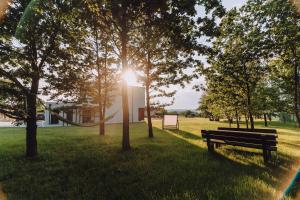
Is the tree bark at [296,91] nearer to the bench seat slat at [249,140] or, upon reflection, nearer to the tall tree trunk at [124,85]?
the bench seat slat at [249,140]

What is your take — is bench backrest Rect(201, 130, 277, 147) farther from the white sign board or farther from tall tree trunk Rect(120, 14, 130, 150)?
the white sign board

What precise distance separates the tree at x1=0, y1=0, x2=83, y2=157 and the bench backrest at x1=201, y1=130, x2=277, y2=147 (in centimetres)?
713

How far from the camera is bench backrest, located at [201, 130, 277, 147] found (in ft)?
23.8

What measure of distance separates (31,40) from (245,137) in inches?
355

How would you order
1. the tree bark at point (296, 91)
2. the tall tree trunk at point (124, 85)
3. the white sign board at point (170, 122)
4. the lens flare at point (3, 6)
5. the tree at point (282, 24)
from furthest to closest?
the white sign board at point (170, 122) < the tree bark at point (296, 91) < the tree at point (282, 24) < the tall tree trunk at point (124, 85) < the lens flare at point (3, 6)

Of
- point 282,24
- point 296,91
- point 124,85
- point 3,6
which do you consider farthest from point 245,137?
point 3,6

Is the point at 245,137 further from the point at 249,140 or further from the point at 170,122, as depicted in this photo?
the point at 170,122

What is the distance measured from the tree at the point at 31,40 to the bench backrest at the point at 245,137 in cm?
713

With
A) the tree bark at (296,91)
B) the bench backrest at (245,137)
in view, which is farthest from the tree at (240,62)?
the bench backrest at (245,137)

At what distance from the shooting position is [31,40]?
805 centimetres

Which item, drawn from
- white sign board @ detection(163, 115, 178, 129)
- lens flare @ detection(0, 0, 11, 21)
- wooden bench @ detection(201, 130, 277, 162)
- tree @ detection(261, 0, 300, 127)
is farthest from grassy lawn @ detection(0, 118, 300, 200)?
white sign board @ detection(163, 115, 178, 129)

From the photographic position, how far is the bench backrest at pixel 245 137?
7.25 m

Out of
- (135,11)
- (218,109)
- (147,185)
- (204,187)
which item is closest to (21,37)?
(135,11)

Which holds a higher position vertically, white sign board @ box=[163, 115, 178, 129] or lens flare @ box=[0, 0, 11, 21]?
lens flare @ box=[0, 0, 11, 21]
